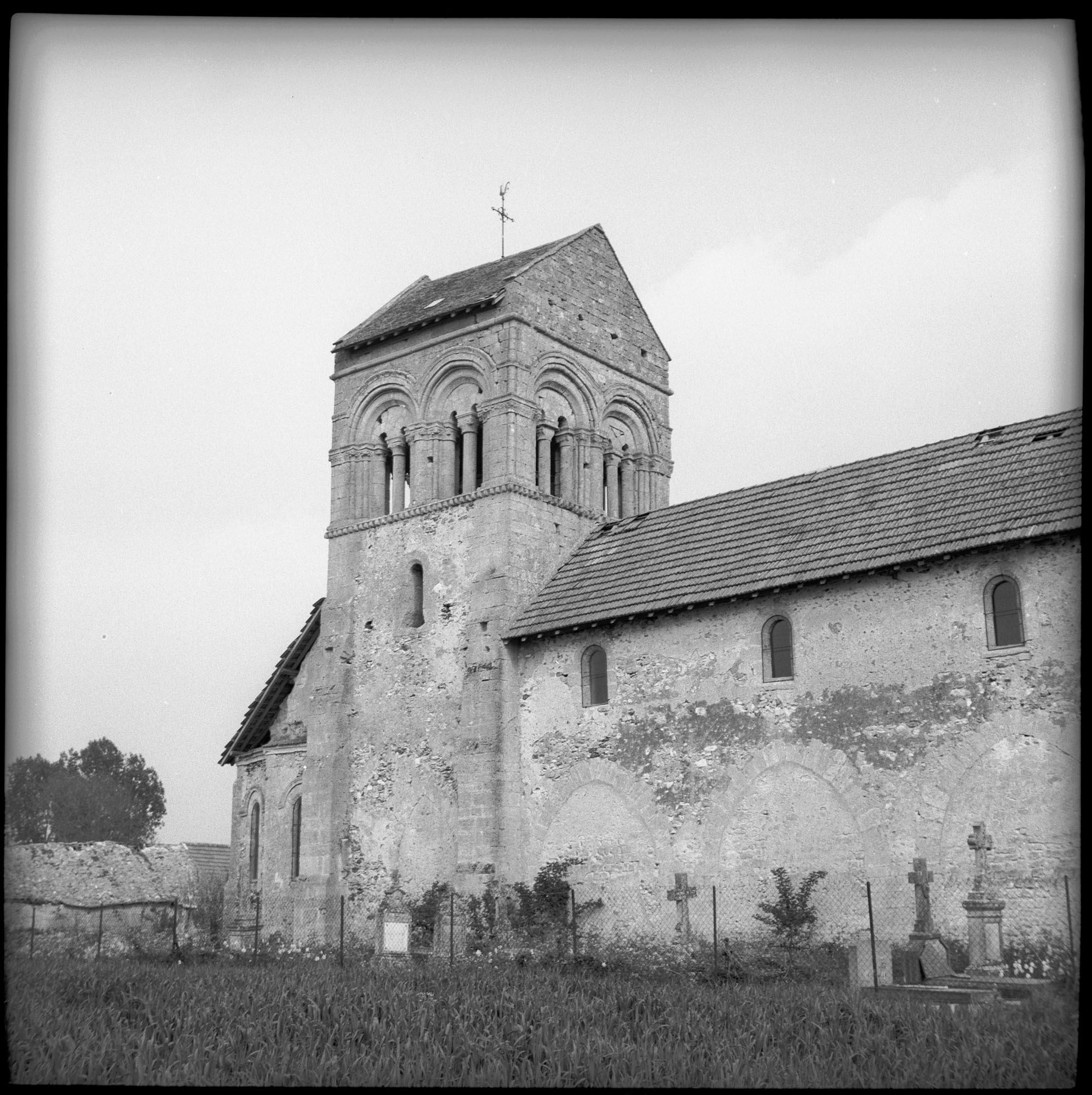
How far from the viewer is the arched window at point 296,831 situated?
89.5 ft

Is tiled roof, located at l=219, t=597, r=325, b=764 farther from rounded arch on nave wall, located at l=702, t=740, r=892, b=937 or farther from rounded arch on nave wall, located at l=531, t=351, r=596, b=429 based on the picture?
rounded arch on nave wall, located at l=702, t=740, r=892, b=937

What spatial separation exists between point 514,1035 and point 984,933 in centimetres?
727

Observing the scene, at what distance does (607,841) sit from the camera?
21.9m

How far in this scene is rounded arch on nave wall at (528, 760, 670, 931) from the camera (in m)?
21.2

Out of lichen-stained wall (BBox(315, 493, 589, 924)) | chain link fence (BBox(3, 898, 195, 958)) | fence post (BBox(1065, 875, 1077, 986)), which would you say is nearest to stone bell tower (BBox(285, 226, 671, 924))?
lichen-stained wall (BBox(315, 493, 589, 924))

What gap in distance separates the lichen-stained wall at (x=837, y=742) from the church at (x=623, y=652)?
1.7 inches

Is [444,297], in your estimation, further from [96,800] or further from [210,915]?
[96,800]

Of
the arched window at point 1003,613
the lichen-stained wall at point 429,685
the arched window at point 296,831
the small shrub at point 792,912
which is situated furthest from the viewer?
the arched window at point 296,831

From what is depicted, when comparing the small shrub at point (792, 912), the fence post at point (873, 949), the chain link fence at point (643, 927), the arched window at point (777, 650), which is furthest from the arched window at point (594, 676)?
the fence post at point (873, 949)

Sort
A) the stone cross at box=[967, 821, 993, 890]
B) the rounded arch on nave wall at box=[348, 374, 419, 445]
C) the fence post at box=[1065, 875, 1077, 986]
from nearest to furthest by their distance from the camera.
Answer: the fence post at box=[1065, 875, 1077, 986], the stone cross at box=[967, 821, 993, 890], the rounded arch on nave wall at box=[348, 374, 419, 445]

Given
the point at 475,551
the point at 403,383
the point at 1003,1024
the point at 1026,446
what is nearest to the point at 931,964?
the point at 1003,1024

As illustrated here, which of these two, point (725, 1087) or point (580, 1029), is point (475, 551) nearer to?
point (580, 1029)

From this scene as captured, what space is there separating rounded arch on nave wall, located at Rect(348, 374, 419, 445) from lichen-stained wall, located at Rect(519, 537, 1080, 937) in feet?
24.0

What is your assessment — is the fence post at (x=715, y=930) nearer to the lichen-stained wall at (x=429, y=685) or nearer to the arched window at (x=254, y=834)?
the lichen-stained wall at (x=429, y=685)
